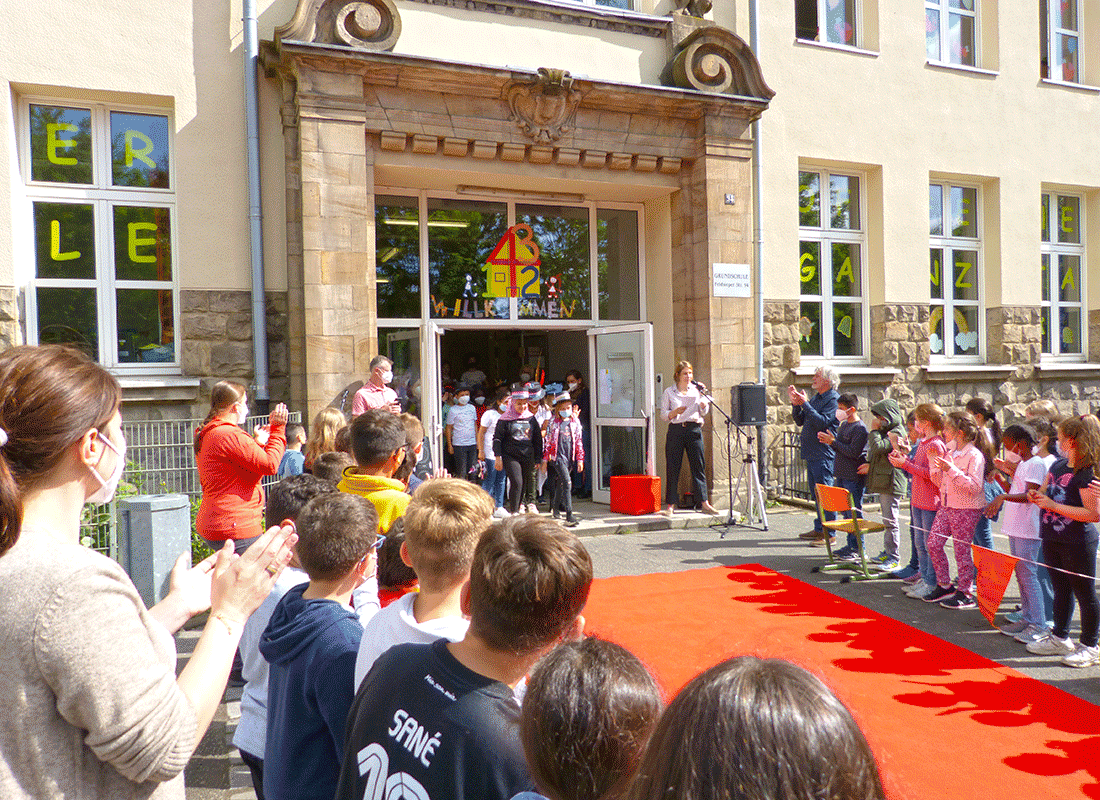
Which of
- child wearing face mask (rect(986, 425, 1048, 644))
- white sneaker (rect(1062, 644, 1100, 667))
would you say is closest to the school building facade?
child wearing face mask (rect(986, 425, 1048, 644))

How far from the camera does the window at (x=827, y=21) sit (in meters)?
10.9

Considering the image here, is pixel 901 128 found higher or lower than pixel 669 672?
higher

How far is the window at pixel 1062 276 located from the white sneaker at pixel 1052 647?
9.07 metres

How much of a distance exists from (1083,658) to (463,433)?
6841 mm

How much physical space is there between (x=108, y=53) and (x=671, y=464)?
7.06 meters

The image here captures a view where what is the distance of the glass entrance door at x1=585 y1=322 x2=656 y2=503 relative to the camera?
999cm

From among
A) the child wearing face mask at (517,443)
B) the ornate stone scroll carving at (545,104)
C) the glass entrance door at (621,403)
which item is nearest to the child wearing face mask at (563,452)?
the child wearing face mask at (517,443)

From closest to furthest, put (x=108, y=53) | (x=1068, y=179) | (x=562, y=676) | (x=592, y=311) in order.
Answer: (x=562, y=676)
(x=108, y=53)
(x=592, y=311)
(x=1068, y=179)

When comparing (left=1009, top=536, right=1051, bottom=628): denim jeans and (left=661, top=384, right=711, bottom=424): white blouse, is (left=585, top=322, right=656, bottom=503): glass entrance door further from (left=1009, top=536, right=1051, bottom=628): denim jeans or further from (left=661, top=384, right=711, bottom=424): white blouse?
(left=1009, top=536, right=1051, bottom=628): denim jeans

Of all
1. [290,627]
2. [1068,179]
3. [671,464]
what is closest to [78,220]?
[671,464]

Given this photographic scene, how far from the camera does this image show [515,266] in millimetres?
10234

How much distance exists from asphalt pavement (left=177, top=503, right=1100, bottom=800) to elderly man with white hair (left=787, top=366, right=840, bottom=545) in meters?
0.70

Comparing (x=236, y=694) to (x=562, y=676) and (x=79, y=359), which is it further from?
(x=562, y=676)

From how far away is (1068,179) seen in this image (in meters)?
12.3
